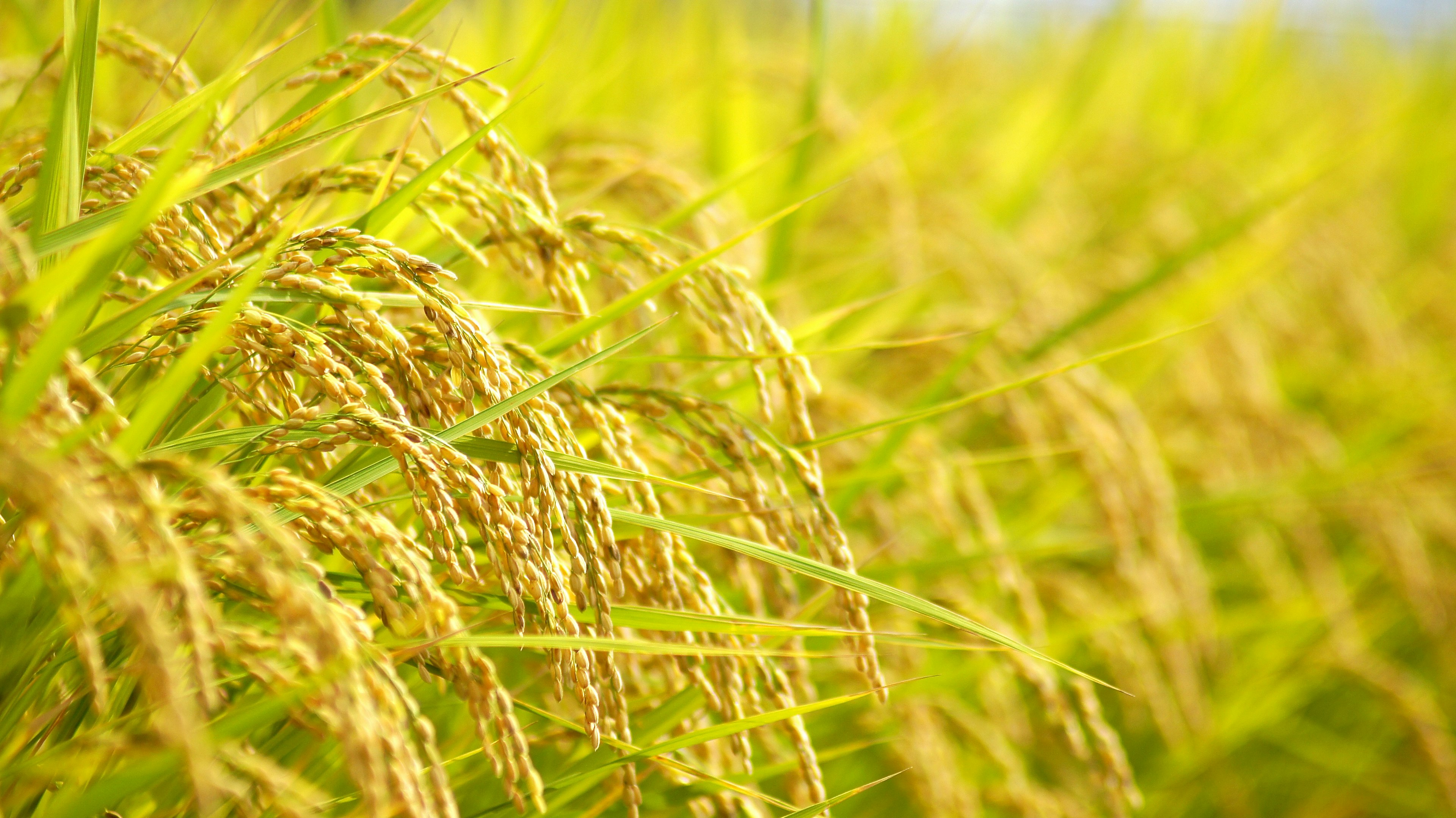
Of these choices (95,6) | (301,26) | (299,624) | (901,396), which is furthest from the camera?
(901,396)

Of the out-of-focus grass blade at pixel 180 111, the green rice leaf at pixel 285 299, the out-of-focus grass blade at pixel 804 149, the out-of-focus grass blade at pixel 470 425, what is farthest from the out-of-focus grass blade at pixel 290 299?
the out-of-focus grass blade at pixel 804 149

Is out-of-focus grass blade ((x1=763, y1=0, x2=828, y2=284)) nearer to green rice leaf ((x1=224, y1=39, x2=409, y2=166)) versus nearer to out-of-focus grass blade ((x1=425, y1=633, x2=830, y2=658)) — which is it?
green rice leaf ((x1=224, y1=39, x2=409, y2=166))

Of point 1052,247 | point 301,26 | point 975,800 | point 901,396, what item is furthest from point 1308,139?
point 301,26

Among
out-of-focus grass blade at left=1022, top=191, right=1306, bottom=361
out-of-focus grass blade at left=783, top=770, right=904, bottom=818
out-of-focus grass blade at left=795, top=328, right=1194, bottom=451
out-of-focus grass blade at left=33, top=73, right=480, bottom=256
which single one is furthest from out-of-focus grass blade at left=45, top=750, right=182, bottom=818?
out-of-focus grass blade at left=1022, top=191, right=1306, bottom=361

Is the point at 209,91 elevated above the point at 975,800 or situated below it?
above

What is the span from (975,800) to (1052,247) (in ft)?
7.29

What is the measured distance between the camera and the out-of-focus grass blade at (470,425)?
879 millimetres

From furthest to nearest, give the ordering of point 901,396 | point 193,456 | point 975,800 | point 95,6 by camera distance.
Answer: point 901,396 < point 975,800 < point 193,456 < point 95,6

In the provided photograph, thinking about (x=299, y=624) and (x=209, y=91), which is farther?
(x=209, y=91)

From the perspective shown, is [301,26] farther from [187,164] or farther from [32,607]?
[32,607]

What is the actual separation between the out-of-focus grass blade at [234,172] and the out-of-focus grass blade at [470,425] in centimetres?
30

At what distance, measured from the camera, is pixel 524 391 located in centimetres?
89

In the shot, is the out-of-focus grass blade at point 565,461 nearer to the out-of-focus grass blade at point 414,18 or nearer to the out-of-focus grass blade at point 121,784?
the out-of-focus grass blade at point 121,784

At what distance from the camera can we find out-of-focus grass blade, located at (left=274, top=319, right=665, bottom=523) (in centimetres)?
88
